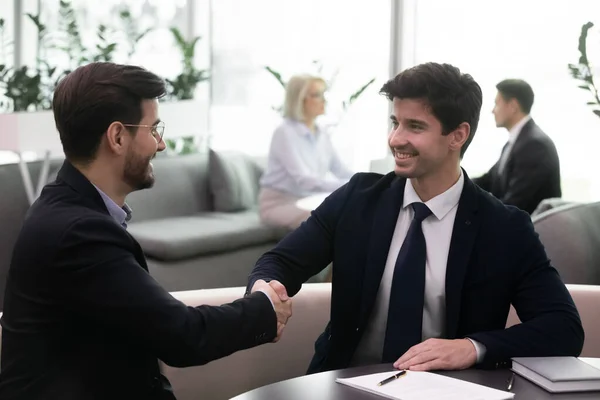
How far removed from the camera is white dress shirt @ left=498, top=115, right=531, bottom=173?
198 inches

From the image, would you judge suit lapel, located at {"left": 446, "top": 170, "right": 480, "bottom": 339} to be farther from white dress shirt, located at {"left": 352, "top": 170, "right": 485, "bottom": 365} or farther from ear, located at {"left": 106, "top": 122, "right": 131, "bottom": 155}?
ear, located at {"left": 106, "top": 122, "right": 131, "bottom": 155}

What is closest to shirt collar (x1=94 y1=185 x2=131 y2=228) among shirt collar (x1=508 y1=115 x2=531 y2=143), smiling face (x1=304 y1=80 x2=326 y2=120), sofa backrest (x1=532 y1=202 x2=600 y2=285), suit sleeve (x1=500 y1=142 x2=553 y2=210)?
sofa backrest (x1=532 y1=202 x2=600 y2=285)

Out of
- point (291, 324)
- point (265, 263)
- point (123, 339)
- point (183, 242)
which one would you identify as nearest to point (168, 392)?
point (123, 339)

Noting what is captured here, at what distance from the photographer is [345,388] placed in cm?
168

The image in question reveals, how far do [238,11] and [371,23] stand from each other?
3.25ft

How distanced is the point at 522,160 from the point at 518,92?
1.91 feet

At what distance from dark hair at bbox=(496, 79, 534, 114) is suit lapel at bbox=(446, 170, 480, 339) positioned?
3.26m

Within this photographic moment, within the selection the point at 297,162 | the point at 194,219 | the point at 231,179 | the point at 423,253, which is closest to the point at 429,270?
the point at 423,253

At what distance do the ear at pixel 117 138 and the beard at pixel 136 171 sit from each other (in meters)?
0.02

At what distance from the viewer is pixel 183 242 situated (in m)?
5.29

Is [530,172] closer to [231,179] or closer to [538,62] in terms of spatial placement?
[538,62]

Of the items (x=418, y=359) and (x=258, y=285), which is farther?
(x=258, y=285)

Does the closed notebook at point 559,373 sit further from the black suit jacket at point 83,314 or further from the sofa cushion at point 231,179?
the sofa cushion at point 231,179

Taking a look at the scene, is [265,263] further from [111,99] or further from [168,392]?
[111,99]
